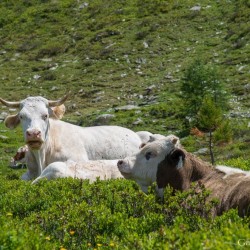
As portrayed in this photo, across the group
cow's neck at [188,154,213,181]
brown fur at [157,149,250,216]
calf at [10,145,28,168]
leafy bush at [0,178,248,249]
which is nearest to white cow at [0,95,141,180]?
leafy bush at [0,178,248,249]

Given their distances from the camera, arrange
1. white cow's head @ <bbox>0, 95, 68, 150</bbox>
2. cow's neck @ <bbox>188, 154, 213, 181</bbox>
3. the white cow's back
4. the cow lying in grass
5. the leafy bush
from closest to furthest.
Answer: the leafy bush → the cow lying in grass → cow's neck @ <bbox>188, 154, 213, 181</bbox> → white cow's head @ <bbox>0, 95, 68, 150</bbox> → the white cow's back

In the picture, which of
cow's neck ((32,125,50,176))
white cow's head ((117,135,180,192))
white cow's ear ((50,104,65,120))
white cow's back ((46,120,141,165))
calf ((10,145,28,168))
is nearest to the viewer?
white cow's head ((117,135,180,192))

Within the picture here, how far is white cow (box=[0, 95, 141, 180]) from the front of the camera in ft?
49.5

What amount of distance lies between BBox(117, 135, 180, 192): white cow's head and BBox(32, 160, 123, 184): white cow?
2.80 meters

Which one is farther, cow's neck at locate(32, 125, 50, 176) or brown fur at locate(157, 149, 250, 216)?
cow's neck at locate(32, 125, 50, 176)

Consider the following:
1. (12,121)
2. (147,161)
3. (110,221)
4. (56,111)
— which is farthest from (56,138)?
(110,221)

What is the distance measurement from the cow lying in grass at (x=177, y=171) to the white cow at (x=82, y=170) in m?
2.87

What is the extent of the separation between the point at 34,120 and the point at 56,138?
1.40m

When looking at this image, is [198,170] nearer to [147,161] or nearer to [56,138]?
[147,161]

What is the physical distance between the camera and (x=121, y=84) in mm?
43531

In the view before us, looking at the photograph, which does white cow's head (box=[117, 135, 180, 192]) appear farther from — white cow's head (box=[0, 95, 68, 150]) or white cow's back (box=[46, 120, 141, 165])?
white cow's back (box=[46, 120, 141, 165])

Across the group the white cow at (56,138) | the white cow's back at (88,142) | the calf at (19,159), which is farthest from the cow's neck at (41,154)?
the calf at (19,159)

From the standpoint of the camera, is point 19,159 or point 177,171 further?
point 19,159

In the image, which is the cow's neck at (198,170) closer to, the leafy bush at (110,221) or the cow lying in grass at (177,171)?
the cow lying in grass at (177,171)
